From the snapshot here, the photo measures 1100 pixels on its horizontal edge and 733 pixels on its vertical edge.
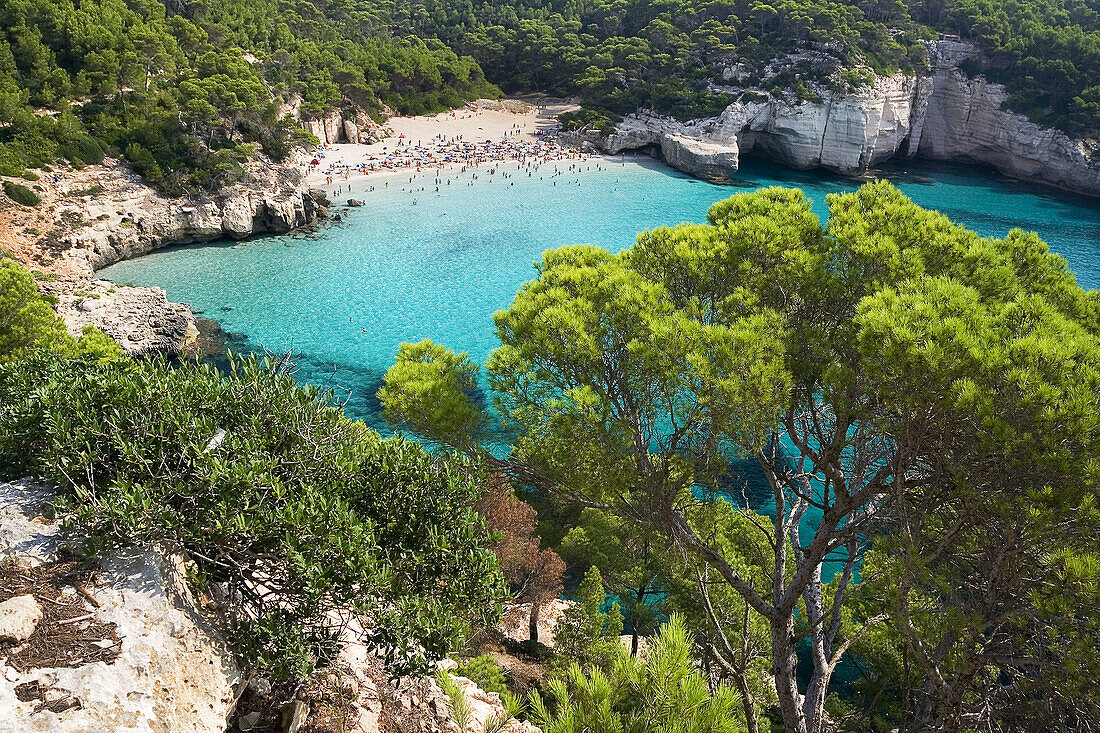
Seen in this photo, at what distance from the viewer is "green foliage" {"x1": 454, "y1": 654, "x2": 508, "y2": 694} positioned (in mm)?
9070

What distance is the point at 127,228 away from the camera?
29828 mm

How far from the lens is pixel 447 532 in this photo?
6.07 metres

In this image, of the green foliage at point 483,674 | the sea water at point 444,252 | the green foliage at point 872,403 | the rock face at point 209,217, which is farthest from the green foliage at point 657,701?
the rock face at point 209,217

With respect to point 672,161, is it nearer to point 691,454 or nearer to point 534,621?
point 534,621

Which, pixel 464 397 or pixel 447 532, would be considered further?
pixel 464 397

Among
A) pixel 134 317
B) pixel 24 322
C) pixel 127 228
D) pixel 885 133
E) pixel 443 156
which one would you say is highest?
pixel 885 133

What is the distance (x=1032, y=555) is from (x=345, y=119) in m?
52.8

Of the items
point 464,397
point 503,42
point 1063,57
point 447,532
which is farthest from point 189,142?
point 1063,57

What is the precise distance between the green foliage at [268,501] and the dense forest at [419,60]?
3047 centimetres

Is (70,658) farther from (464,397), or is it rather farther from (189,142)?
(189,142)

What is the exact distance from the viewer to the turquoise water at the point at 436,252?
2566 cm

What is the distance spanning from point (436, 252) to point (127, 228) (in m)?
14.3

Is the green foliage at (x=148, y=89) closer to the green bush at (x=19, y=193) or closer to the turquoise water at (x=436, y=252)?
the green bush at (x=19, y=193)

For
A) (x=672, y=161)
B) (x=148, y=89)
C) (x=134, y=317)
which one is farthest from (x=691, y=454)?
(x=672, y=161)
